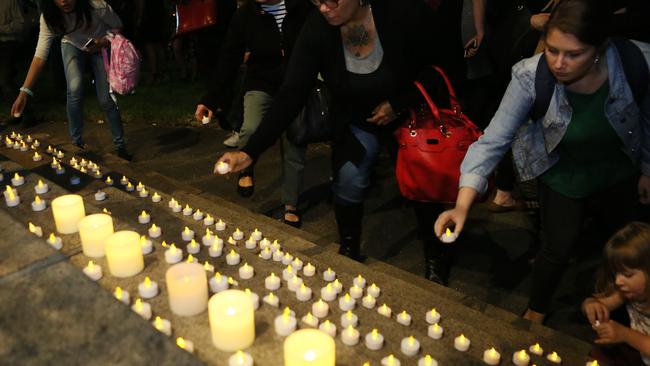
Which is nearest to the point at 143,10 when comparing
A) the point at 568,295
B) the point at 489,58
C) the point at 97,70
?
the point at 97,70

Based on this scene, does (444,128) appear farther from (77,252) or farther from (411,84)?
(77,252)

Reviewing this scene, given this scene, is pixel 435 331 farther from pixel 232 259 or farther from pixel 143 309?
pixel 143 309

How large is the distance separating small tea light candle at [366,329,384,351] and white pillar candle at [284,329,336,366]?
44 cm

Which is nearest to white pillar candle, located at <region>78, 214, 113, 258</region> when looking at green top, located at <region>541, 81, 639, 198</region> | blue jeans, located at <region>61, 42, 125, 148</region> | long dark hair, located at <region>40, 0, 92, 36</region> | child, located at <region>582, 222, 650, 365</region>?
green top, located at <region>541, 81, 639, 198</region>

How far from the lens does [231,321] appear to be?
6.34 feet

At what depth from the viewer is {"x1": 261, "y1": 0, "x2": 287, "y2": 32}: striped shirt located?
14.8 ft

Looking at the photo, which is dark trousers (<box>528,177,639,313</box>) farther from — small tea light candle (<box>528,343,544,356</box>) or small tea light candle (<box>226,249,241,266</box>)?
small tea light candle (<box>226,249,241,266</box>)

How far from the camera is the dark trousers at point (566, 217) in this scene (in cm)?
296

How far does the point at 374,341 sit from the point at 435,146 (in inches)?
57.9

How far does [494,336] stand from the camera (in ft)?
8.96

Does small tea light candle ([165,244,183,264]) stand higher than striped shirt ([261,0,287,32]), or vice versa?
striped shirt ([261,0,287,32])

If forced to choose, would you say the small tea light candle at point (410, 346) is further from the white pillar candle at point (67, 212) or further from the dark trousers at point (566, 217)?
the white pillar candle at point (67, 212)

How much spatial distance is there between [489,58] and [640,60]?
8.64ft

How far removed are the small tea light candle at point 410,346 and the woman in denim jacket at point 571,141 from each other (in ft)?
1.58
